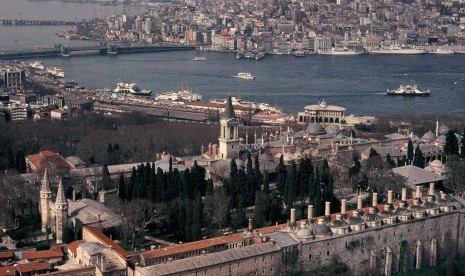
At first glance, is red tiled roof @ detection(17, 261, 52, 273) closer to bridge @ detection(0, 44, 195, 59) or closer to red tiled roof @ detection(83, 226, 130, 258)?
red tiled roof @ detection(83, 226, 130, 258)

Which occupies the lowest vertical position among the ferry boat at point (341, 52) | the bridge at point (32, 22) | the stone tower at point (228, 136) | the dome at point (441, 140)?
the ferry boat at point (341, 52)

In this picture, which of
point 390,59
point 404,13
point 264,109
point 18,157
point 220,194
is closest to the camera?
point 220,194

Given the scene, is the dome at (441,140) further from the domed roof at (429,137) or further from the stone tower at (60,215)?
the stone tower at (60,215)

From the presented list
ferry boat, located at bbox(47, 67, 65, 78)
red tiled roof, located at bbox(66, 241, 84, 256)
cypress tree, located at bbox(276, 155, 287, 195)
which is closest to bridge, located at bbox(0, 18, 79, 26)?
ferry boat, located at bbox(47, 67, 65, 78)

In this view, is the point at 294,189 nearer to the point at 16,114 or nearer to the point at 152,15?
the point at 16,114

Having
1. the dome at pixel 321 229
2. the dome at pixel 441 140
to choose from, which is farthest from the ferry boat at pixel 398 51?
the dome at pixel 321 229

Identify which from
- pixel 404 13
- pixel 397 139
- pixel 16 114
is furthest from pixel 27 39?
pixel 397 139
